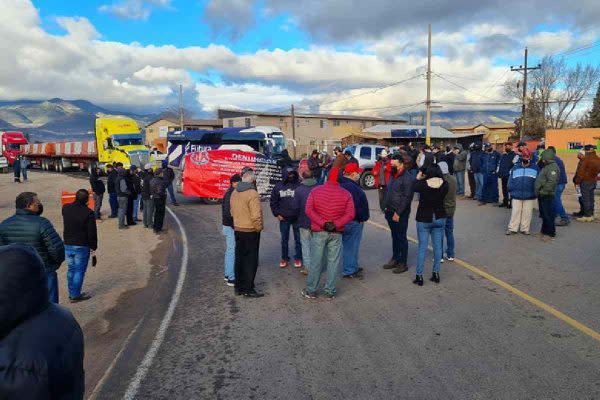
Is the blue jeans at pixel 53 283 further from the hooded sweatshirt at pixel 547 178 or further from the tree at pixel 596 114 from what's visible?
the tree at pixel 596 114

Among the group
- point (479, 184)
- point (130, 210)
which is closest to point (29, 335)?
point (130, 210)

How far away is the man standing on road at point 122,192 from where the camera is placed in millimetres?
13461

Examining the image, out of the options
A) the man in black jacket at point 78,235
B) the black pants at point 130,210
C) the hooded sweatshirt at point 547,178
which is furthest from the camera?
the black pants at point 130,210

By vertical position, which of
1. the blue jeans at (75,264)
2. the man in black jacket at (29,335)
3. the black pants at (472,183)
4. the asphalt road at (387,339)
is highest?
the man in black jacket at (29,335)

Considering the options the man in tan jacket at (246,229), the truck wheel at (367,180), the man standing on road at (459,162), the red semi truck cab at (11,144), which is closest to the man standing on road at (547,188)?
the man standing on road at (459,162)

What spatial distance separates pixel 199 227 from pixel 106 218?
4.60 metres

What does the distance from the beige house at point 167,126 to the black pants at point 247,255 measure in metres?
58.8

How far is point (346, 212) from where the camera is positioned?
21.9 feet

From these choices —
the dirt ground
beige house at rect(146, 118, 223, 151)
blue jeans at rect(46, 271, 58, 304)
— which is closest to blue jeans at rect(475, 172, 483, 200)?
the dirt ground

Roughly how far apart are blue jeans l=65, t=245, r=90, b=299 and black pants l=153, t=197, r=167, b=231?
18.4 ft

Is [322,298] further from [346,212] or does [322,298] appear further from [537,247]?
[537,247]

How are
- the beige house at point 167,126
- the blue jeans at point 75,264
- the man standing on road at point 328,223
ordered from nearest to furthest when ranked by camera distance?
the man standing on road at point 328,223 < the blue jeans at point 75,264 < the beige house at point 167,126

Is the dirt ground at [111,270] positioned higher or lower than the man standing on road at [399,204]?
lower

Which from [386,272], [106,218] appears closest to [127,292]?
[386,272]
